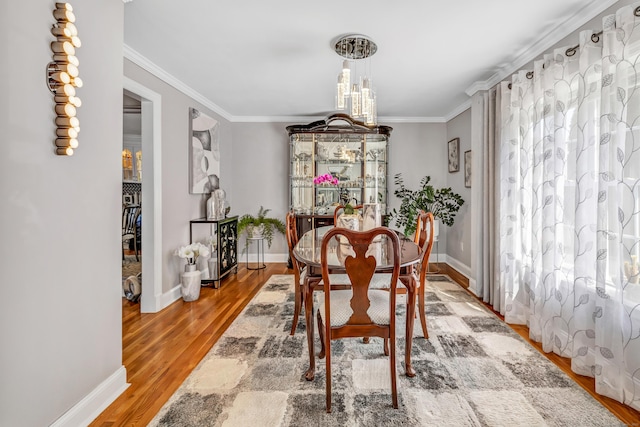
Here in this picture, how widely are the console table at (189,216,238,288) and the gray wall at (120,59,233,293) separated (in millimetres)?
260

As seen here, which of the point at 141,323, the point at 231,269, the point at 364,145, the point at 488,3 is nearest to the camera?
the point at 488,3

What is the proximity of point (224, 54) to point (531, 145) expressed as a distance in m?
2.80

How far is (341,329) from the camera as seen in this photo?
1.84 meters

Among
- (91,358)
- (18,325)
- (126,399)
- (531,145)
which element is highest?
(531,145)

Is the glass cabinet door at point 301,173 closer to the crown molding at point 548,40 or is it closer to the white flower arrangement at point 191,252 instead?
the white flower arrangement at point 191,252

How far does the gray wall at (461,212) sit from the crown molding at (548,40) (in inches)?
43.0

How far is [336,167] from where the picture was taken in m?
5.35

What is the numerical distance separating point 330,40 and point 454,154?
3.16 meters

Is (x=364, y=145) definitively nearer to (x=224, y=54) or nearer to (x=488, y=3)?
(x=224, y=54)

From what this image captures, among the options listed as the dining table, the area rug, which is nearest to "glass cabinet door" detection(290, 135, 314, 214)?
the area rug

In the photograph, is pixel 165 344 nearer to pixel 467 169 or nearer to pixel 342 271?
pixel 342 271

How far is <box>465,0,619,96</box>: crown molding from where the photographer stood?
2.14 metres

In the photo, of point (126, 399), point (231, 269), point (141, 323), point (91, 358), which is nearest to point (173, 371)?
point (126, 399)

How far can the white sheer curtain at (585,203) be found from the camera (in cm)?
182
